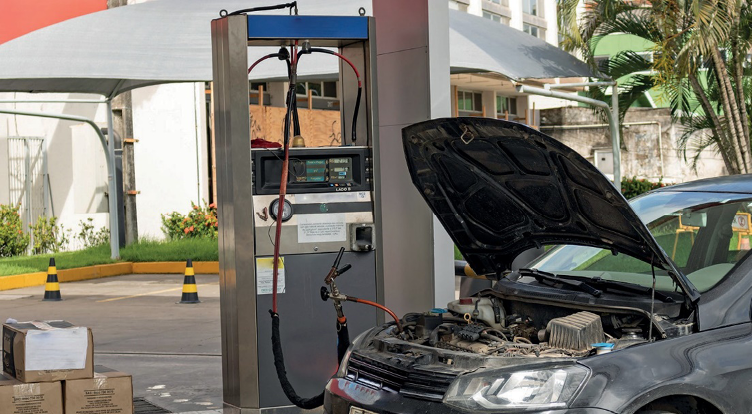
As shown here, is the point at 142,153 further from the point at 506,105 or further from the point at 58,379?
the point at 506,105

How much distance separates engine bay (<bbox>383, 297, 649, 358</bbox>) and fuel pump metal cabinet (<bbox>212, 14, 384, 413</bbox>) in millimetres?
1126

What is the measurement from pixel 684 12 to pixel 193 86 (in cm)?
1042

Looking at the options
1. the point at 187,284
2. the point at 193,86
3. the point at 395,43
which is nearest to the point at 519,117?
the point at 193,86

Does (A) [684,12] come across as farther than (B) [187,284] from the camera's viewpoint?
Yes

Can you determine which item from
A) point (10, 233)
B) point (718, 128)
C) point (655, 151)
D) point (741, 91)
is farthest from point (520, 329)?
point (655, 151)

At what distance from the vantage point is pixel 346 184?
6121 mm

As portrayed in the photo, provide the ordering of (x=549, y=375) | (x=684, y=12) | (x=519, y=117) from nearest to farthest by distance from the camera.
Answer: (x=549, y=375), (x=684, y=12), (x=519, y=117)

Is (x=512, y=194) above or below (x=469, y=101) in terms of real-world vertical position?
below

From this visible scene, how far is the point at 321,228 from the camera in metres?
6.05

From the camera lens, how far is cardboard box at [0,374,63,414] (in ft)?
16.8

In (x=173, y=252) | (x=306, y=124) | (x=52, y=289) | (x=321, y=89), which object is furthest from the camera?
(x=321, y=89)

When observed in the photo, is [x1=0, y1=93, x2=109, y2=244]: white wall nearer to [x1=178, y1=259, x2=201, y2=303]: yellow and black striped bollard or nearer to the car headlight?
[x1=178, y1=259, x2=201, y2=303]: yellow and black striped bollard

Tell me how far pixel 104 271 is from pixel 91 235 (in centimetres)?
330

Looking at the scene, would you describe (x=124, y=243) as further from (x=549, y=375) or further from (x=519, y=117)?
(x=519, y=117)
